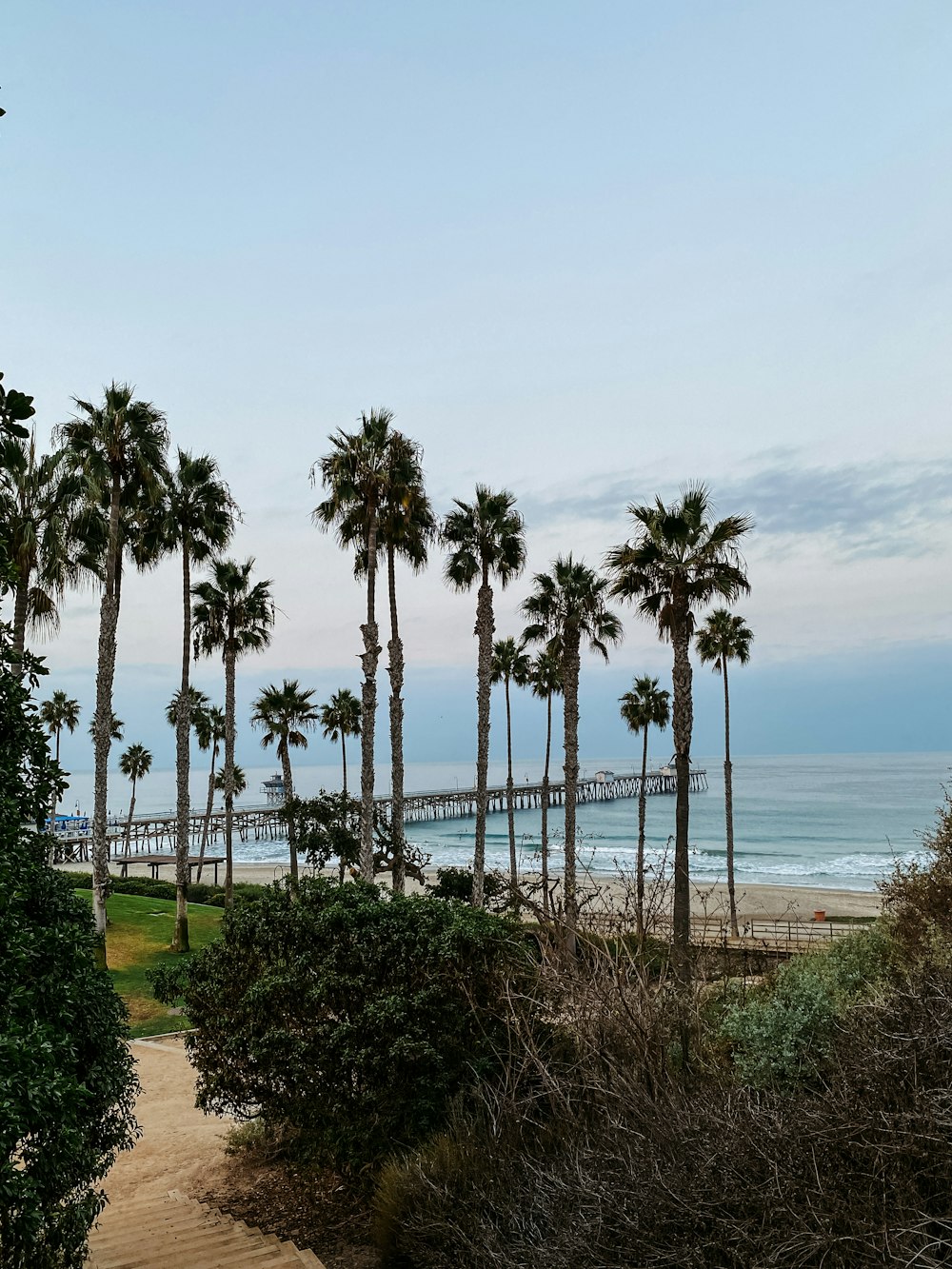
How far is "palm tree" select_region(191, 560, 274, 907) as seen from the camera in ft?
106

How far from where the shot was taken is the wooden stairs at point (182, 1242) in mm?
8883

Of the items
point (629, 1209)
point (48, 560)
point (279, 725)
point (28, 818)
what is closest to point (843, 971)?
point (629, 1209)

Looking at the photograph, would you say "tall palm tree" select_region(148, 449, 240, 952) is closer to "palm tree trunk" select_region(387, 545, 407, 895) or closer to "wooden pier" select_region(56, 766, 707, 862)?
"palm tree trunk" select_region(387, 545, 407, 895)

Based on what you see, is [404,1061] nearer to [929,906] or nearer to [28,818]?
[28,818]

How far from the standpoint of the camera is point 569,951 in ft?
34.2

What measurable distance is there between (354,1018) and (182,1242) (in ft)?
9.46

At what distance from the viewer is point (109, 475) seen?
76.8 ft

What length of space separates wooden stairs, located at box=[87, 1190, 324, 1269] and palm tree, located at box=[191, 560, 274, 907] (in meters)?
21.1

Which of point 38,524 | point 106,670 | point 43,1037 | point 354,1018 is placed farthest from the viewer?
point 106,670

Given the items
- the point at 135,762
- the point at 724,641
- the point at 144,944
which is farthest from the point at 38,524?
the point at 135,762

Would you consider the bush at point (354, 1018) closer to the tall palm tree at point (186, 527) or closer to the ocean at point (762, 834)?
the tall palm tree at point (186, 527)

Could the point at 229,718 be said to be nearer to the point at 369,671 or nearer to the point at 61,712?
the point at 369,671

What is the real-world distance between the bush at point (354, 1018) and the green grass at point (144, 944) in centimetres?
560

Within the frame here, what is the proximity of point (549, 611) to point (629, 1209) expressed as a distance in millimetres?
27433
